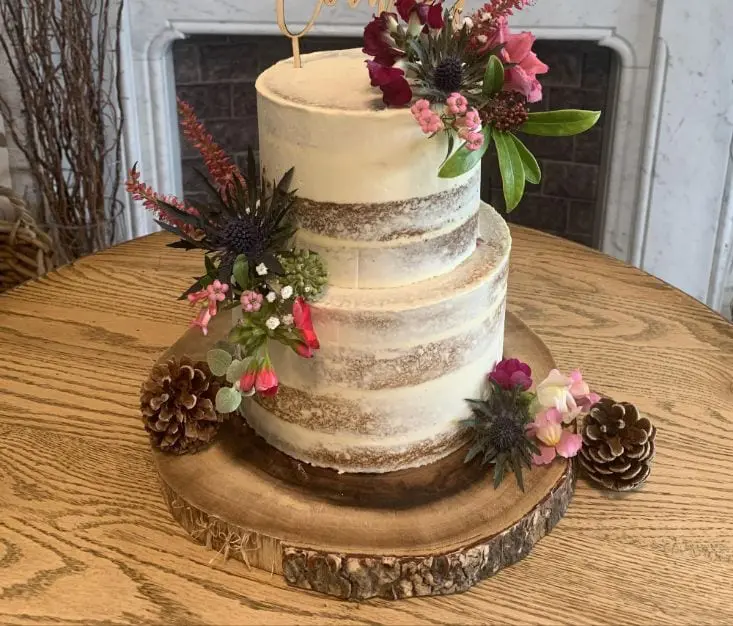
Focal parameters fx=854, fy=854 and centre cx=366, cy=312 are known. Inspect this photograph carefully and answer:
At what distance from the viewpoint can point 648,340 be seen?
1.31 metres

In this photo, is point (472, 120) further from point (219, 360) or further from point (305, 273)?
point (219, 360)

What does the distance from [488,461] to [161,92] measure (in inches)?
59.4

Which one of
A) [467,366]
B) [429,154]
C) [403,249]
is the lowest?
[467,366]

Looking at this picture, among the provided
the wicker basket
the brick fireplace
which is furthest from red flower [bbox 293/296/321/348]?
the brick fireplace

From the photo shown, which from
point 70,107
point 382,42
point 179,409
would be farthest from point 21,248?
point 382,42

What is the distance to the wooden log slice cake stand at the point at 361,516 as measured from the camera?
868 mm

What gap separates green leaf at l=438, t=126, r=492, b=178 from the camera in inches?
34.0

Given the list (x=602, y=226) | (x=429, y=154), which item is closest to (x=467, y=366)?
(x=429, y=154)

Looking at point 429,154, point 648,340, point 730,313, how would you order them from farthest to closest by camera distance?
point 730,313 < point 648,340 < point 429,154

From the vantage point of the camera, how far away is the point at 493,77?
0.86 metres

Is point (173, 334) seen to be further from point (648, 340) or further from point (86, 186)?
point (86, 186)

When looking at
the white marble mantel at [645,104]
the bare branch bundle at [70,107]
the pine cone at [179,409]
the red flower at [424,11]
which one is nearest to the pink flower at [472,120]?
the red flower at [424,11]

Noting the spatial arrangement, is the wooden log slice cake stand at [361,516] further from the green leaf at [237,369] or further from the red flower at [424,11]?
the red flower at [424,11]

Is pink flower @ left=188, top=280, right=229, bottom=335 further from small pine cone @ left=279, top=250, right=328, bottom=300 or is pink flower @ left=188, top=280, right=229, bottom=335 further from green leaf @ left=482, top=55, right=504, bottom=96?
green leaf @ left=482, top=55, right=504, bottom=96
